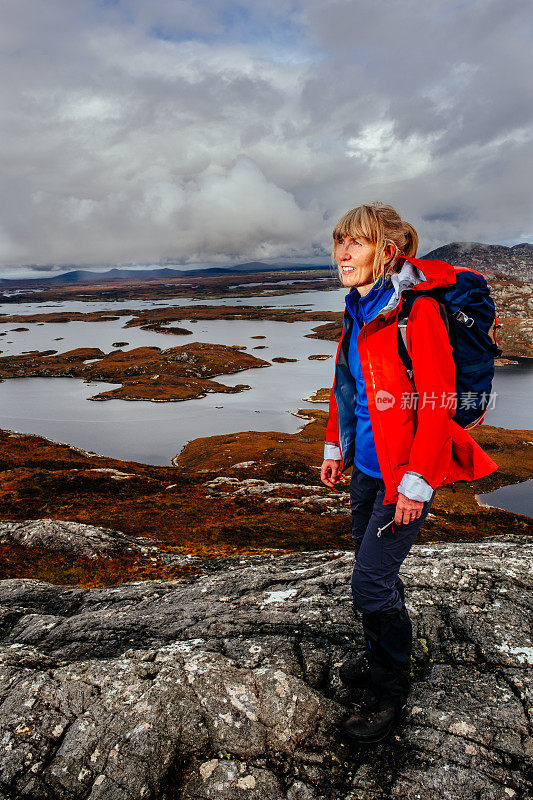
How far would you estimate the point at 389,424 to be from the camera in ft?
14.2

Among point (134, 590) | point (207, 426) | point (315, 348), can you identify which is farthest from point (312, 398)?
point (134, 590)

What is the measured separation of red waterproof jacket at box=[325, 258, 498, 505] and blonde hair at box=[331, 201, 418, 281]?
0.25 meters

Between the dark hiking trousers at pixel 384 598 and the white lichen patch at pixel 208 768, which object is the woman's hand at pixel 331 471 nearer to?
the dark hiking trousers at pixel 384 598

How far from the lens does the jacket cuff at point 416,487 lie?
4070 mm

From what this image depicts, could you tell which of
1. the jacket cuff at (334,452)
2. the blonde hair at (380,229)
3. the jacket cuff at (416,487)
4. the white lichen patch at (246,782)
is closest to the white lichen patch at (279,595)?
the white lichen patch at (246,782)

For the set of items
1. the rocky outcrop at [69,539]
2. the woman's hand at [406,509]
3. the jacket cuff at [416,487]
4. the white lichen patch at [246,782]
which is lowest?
the rocky outcrop at [69,539]

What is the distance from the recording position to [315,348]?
176m

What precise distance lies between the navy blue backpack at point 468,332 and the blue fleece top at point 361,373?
1.34 ft

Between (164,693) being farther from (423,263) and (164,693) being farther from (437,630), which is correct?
(423,263)

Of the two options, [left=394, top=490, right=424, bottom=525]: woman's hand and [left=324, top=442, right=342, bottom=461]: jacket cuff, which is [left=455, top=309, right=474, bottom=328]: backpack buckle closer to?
[left=394, top=490, right=424, bottom=525]: woman's hand

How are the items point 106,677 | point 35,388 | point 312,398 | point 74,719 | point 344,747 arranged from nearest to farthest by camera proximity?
point 344,747 → point 74,719 → point 106,677 → point 312,398 → point 35,388

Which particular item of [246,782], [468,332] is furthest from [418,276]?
[246,782]

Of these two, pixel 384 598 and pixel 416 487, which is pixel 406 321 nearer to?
pixel 416 487

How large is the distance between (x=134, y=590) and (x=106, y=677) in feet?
15.4
